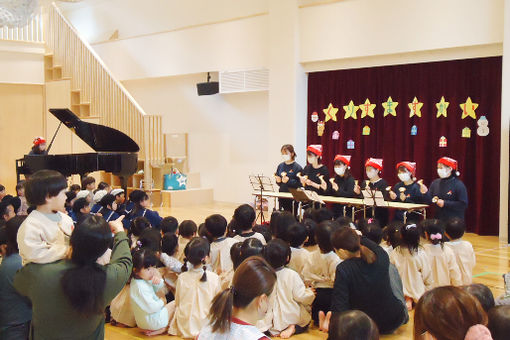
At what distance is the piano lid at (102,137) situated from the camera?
8.70 m

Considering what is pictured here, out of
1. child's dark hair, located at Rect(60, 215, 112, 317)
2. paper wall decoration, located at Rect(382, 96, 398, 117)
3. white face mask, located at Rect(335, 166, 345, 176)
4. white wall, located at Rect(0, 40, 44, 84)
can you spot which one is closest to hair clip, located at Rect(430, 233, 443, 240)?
white face mask, located at Rect(335, 166, 345, 176)

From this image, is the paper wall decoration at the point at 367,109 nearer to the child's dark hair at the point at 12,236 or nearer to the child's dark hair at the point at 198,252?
Answer: the child's dark hair at the point at 198,252

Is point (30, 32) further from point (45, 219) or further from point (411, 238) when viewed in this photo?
point (45, 219)

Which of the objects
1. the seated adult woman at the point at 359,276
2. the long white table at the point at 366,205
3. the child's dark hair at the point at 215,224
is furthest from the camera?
the long white table at the point at 366,205

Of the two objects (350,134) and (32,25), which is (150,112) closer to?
(32,25)

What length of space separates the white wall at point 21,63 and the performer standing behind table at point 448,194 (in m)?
9.39

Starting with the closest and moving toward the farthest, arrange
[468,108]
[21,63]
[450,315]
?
1. [450,315]
2. [468,108]
3. [21,63]

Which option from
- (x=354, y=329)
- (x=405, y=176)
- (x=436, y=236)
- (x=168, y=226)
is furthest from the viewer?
(x=405, y=176)

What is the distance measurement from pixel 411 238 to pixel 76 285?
10.3 ft

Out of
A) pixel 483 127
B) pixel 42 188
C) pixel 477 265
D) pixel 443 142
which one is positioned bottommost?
pixel 477 265

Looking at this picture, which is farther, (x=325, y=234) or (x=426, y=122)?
(x=426, y=122)

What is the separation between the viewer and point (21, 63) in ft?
40.5

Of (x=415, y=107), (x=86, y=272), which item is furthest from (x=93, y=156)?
(x=86, y=272)

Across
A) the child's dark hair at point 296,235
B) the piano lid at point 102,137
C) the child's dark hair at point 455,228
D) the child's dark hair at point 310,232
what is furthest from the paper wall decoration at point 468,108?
the piano lid at point 102,137
